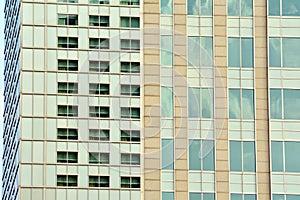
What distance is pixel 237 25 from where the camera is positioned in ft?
293

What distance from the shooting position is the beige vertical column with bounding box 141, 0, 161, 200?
8606 centimetres

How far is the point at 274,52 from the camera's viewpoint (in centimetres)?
8869

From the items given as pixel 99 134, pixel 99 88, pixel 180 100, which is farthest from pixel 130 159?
pixel 180 100

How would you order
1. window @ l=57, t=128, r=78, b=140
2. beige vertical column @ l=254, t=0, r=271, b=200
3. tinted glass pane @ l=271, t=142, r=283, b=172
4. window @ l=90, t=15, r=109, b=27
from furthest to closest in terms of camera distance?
window @ l=90, t=15, r=109, b=27
window @ l=57, t=128, r=78, b=140
tinted glass pane @ l=271, t=142, r=283, b=172
beige vertical column @ l=254, t=0, r=271, b=200

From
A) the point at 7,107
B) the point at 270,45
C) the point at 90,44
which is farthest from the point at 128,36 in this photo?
the point at 7,107

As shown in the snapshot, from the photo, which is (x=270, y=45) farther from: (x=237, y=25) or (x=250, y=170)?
(x=250, y=170)

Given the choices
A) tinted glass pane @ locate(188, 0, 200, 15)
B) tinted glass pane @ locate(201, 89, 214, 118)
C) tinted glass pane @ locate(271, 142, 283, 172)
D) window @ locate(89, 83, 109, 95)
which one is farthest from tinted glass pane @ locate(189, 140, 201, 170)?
tinted glass pane @ locate(188, 0, 200, 15)

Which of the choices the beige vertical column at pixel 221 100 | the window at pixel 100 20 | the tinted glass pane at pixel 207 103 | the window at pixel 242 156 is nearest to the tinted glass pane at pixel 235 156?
the window at pixel 242 156

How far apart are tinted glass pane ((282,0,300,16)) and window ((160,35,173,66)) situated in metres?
8.16

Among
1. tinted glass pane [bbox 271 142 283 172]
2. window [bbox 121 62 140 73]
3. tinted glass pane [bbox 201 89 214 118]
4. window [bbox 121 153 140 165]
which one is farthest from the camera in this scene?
window [bbox 121 62 140 73]

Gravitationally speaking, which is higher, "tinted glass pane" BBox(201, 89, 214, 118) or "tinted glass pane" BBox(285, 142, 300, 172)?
"tinted glass pane" BBox(201, 89, 214, 118)

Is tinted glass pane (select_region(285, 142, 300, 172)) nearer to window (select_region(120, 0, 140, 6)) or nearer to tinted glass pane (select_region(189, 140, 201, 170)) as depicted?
tinted glass pane (select_region(189, 140, 201, 170))

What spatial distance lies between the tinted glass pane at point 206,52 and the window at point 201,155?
5448 mm

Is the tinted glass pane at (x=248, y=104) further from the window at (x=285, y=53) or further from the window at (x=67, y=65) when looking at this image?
the window at (x=67, y=65)
